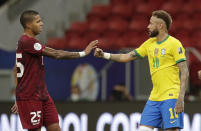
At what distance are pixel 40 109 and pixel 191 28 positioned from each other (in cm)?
703

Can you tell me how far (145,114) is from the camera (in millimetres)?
7484

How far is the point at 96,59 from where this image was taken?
1329 centimetres

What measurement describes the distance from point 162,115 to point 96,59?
602cm

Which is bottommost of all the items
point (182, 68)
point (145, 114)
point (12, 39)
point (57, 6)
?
point (145, 114)

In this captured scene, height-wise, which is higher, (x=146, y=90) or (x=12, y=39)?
(x=12, y=39)

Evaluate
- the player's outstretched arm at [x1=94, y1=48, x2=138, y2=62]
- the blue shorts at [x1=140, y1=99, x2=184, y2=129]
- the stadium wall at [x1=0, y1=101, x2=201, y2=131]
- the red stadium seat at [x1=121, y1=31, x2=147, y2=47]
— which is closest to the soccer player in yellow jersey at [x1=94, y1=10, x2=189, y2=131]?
the blue shorts at [x1=140, y1=99, x2=184, y2=129]

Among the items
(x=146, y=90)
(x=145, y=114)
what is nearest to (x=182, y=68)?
(x=145, y=114)

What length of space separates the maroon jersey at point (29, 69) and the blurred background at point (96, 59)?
3.67m

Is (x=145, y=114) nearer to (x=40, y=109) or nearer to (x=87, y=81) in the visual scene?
(x=40, y=109)

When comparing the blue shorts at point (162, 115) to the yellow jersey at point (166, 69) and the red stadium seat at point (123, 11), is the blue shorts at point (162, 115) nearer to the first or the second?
the yellow jersey at point (166, 69)

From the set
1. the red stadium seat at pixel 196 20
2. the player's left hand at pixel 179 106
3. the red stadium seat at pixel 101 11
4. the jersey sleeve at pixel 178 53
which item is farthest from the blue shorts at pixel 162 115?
the red stadium seat at pixel 101 11

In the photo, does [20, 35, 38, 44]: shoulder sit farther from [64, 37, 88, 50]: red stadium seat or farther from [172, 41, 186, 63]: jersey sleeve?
[64, 37, 88, 50]: red stadium seat

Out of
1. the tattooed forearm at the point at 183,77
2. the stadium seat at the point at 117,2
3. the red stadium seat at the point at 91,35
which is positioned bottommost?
the tattooed forearm at the point at 183,77

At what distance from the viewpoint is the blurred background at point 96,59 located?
10.7 m
